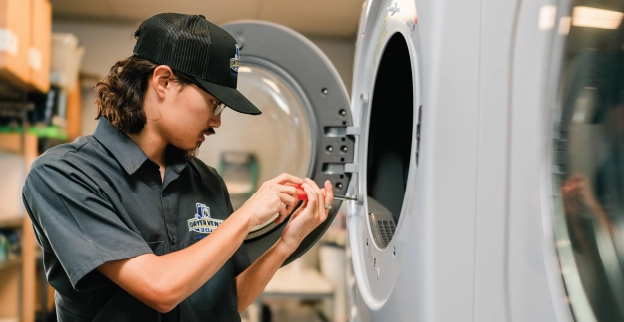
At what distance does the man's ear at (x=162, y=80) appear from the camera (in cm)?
102

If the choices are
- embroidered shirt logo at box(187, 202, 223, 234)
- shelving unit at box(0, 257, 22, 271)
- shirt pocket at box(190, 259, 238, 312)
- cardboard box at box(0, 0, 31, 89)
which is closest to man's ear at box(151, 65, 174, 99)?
embroidered shirt logo at box(187, 202, 223, 234)

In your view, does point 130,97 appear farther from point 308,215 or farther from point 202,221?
point 308,215

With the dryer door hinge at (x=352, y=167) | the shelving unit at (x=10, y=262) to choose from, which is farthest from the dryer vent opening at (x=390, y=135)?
the shelving unit at (x=10, y=262)

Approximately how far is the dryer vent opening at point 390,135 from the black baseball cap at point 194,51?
0.30m

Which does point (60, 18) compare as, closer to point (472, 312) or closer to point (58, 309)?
point (58, 309)

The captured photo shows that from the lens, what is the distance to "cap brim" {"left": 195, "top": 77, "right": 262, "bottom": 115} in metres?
1.01

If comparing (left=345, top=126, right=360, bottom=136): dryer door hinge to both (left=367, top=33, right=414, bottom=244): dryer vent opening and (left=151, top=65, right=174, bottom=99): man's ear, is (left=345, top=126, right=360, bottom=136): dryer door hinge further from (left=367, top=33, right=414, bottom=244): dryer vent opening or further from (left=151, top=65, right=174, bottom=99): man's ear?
(left=151, top=65, right=174, bottom=99): man's ear

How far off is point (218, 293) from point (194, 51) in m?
0.47

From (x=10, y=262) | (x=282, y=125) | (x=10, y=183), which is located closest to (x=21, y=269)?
(x=10, y=262)

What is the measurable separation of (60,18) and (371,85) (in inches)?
142

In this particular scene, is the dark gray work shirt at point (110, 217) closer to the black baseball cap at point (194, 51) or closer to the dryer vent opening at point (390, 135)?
the black baseball cap at point (194, 51)

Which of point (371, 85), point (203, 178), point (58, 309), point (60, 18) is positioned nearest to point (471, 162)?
point (371, 85)

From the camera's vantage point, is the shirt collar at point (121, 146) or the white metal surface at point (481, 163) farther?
the shirt collar at point (121, 146)

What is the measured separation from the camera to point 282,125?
1323mm
